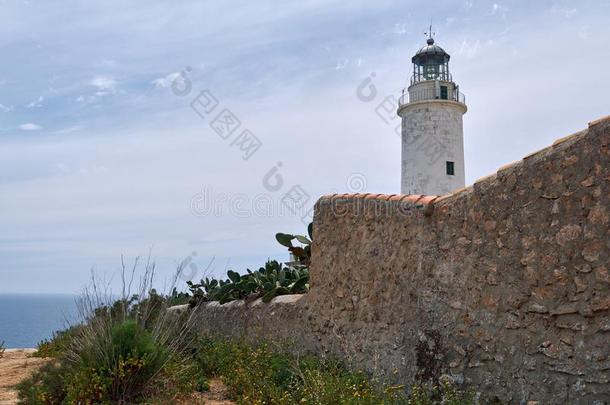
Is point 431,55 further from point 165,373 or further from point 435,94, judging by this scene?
point 165,373

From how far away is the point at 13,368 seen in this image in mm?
9867

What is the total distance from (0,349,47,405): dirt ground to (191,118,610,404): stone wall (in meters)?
4.24

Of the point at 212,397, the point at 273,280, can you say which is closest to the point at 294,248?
the point at 273,280

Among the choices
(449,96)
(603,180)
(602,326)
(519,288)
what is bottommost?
(602,326)

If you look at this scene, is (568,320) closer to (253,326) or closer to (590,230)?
(590,230)

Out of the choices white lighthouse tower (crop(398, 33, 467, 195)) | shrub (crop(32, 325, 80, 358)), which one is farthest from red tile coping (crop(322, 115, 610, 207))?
white lighthouse tower (crop(398, 33, 467, 195))

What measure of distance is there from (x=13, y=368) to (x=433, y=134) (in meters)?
18.4

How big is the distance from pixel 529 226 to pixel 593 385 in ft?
4.30

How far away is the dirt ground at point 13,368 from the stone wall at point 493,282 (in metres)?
4.24

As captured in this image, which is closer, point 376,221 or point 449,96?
point 376,221

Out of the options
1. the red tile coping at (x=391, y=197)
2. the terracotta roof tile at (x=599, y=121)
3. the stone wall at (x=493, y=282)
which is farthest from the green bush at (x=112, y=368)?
the terracotta roof tile at (x=599, y=121)

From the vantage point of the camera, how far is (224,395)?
23.0 ft

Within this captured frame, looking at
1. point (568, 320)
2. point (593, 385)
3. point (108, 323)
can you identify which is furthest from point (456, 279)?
point (108, 323)

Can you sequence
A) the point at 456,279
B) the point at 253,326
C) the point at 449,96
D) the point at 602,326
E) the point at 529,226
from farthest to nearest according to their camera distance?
the point at 449,96 → the point at 253,326 → the point at 456,279 → the point at 529,226 → the point at 602,326
